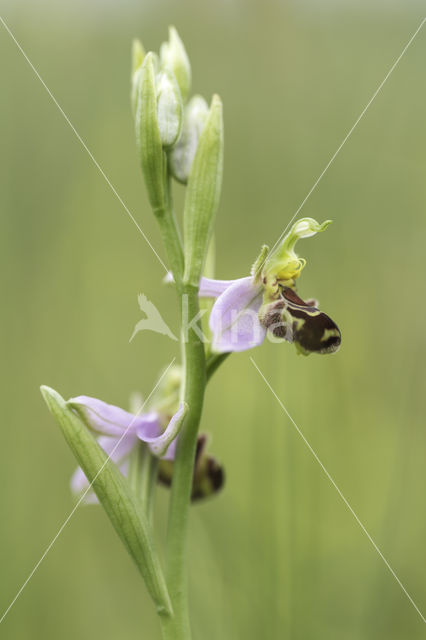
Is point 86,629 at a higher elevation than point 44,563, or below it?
below

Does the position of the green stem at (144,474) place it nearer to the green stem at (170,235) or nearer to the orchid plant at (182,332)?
the orchid plant at (182,332)

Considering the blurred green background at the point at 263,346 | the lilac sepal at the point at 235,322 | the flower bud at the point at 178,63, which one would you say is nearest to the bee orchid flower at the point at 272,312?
the lilac sepal at the point at 235,322

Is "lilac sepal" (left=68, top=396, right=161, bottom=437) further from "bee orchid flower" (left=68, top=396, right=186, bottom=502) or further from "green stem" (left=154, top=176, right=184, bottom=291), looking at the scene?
A: "green stem" (left=154, top=176, right=184, bottom=291)

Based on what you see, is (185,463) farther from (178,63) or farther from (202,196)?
(178,63)

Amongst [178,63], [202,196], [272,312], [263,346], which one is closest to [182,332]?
[272,312]

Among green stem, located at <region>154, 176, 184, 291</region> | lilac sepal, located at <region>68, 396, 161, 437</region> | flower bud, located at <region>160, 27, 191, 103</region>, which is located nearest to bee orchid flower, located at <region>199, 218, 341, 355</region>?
green stem, located at <region>154, 176, 184, 291</region>

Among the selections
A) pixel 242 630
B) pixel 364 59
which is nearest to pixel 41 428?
pixel 242 630

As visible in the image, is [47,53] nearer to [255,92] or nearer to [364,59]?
[255,92]
